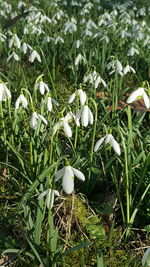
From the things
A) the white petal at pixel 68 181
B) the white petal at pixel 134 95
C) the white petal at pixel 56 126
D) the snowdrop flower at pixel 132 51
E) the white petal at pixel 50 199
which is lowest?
the white petal at pixel 50 199

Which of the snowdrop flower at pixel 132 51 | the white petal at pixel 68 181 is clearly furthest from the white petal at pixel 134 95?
the snowdrop flower at pixel 132 51

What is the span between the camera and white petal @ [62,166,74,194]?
1573mm

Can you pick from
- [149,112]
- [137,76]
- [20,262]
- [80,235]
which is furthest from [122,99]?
[20,262]

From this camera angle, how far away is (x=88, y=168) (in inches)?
93.4

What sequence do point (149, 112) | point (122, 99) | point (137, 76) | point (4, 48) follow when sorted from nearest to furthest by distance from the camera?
1. point (149, 112)
2. point (122, 99)
3. point (137, 76)
4. point (4, 48)

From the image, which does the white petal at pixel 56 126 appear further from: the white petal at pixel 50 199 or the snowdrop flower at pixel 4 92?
the snowdrop flower at pixel 4 92

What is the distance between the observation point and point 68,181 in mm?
1581

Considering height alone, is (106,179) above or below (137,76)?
below

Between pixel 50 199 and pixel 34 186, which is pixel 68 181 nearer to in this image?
pixel 50 199

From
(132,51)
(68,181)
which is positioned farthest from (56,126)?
(132,51)

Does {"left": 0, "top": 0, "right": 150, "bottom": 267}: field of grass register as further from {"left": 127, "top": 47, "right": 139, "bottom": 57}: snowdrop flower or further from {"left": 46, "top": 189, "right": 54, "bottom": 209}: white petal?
{"left": 127, "top": 47, "right": 139, "bottom": 57}: snowdrop flower

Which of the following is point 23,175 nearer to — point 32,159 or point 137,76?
point 32,159

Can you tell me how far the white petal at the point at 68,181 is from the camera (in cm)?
157

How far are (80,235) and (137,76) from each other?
2362 millimetres
